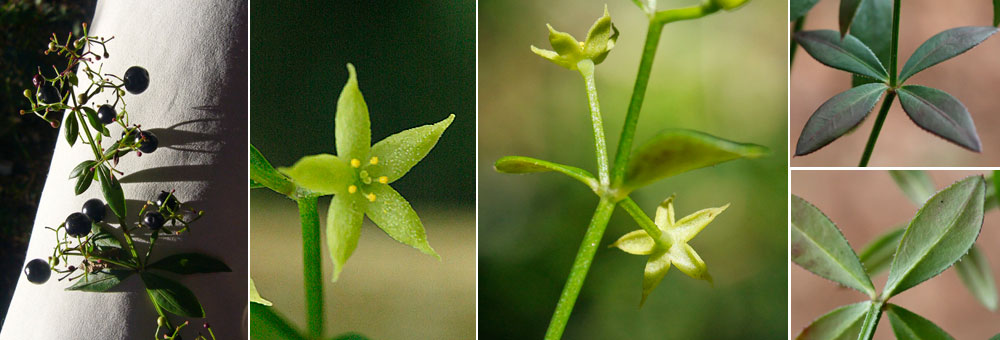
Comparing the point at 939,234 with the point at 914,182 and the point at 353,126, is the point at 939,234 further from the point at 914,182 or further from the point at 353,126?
the point at 353,126

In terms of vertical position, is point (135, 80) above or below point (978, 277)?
above

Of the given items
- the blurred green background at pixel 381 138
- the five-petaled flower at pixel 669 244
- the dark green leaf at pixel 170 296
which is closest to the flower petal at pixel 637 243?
the five-petaled flower at pixel 669 244

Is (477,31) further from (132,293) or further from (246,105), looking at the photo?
(132,293)

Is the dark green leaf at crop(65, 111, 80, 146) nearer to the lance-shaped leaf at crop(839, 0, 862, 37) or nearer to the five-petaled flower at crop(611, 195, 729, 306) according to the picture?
the five-petaled flower at crop(611, 195, 729, 306)

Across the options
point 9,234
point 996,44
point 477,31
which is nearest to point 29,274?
point 9,234

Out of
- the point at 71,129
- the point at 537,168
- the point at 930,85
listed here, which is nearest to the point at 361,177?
the point at 537,168

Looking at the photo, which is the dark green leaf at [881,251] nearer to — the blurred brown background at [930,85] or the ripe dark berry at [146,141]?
the blurred brown background at [930,85]

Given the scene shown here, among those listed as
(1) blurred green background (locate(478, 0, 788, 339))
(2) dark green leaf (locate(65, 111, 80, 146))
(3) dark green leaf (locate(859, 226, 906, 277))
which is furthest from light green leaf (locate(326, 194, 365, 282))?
(3) dark green leaf (locate(859, 226, 906, 277))
